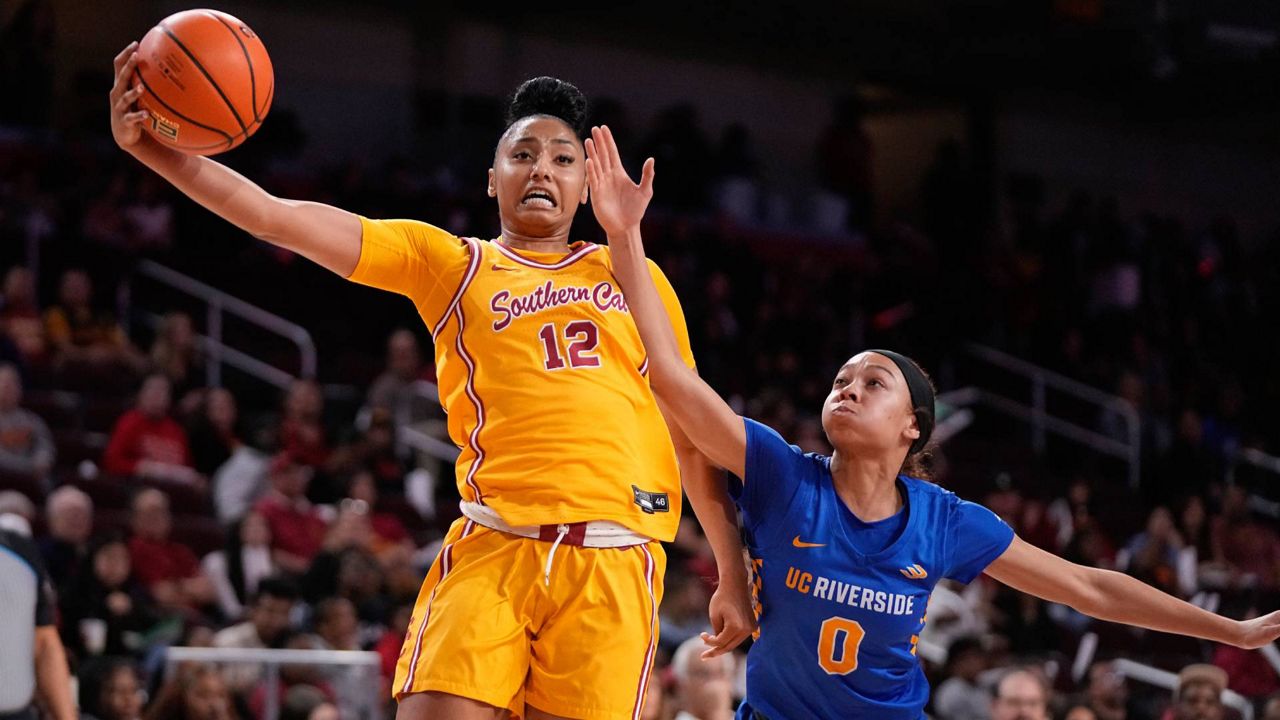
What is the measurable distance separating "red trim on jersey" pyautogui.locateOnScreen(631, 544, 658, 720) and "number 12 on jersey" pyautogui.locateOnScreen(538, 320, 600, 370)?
529mm

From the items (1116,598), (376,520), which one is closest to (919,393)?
(1116,598)

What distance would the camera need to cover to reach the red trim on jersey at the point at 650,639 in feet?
14.0

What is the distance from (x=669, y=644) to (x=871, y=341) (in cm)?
817

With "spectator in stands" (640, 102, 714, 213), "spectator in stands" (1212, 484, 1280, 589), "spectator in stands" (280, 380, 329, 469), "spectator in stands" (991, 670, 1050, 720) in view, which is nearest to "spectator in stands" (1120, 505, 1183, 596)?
"spectator in stands" (1212, 484, 1280, 589)

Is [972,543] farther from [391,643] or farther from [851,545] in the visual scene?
[391,643]

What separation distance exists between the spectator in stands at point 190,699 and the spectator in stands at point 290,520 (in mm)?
2226

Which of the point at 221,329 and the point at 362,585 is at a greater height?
the point at 221,329

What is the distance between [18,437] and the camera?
1032 cm

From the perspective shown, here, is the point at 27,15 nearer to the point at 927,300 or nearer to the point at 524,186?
the point at 927,300

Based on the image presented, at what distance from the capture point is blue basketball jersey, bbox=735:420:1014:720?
437 cm

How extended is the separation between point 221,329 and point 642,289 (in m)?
10.2

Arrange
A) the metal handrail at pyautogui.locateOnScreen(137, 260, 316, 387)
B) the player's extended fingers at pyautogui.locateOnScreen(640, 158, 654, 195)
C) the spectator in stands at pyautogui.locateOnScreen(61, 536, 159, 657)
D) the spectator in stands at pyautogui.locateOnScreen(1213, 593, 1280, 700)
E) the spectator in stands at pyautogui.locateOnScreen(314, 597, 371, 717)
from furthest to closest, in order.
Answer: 1. the metal handrail at pyautogui.locateOnScreen(137, 260, 316, 387)
2. the spectator in stands at pyautogui.locateOnScreen(1213, 593, 1280, 700)
3. the spectator in stands at pyautogui.locateOnScreen(314, 597, 371, 717)
4. the spectator in stands at pyautogui.locateOnScreen(61, 536, 159, 657)
5. the player's extended fingers at pyautogui.locateOnScreen(640, 158, 654, 195)

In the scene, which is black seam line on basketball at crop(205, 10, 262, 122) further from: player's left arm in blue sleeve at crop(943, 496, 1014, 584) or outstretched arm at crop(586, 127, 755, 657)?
player's left arm in blue sleeve at crop(943, 496, 1014, 584)

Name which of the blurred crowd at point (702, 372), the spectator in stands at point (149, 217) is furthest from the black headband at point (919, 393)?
the spectator in stands at point (149, 217)
